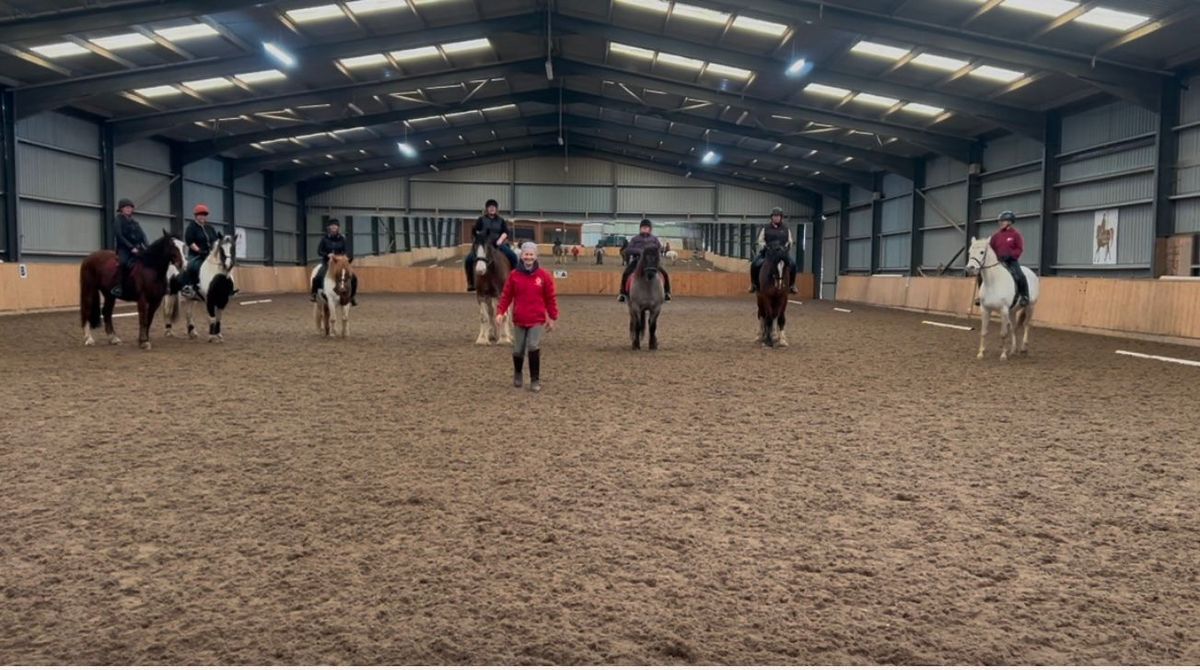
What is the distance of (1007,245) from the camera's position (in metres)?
12.9

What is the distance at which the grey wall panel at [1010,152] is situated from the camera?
94.0ft

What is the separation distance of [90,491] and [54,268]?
22.6m

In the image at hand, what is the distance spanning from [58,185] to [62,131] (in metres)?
1.84

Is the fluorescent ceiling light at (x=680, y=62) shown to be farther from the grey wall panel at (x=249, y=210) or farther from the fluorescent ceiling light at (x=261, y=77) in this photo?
the grey wall panel at (x=249, y=210)

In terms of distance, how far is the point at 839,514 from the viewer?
4.84 metres

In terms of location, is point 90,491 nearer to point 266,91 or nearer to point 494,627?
point 494,627

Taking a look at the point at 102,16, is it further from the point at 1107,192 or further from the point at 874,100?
the point at 1107,192

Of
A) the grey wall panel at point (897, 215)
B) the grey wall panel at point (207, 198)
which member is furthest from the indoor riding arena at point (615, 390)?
the grey wall panel at point (897, 215)

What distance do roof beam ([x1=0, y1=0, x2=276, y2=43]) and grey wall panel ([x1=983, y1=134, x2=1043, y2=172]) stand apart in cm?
2410

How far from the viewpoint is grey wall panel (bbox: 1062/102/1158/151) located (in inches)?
917

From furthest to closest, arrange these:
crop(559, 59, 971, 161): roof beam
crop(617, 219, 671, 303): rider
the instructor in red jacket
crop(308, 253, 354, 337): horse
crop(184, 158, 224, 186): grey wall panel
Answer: crop(184, 158, 224, 186): grey wall panel < crop(559, 59, 971, 161): roof beam < crop(308, 253, 354, 337): horse < crop(617, 219, 671, 303): rider < the instructor in red jacket

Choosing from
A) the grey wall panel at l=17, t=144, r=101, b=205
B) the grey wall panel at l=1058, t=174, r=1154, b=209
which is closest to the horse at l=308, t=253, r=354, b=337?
the grey wall panel at l=17, t=144, r=101, b=205

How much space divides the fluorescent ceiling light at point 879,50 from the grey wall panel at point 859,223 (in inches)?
796

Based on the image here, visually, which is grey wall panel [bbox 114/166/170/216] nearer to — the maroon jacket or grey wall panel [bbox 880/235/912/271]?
the maroon jacket
